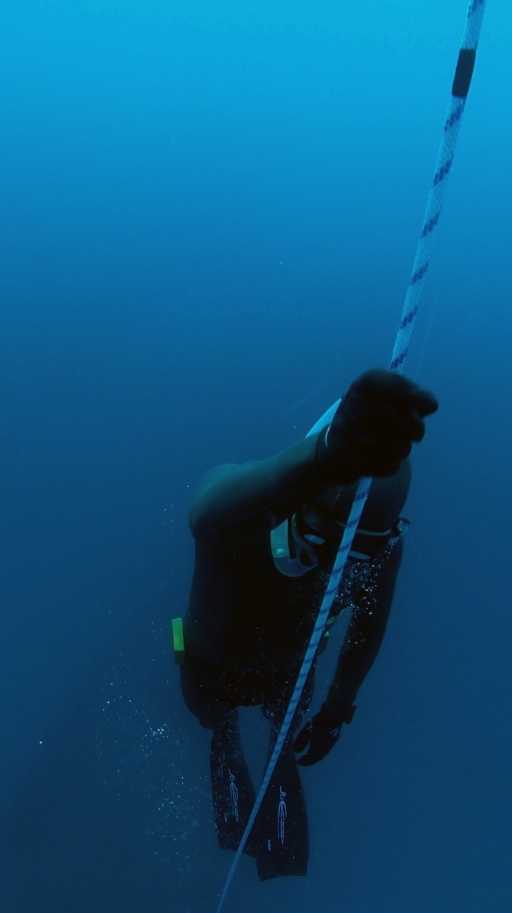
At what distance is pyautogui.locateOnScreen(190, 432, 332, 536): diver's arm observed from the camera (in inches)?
27.2

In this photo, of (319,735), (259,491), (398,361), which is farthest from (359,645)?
(398,361)

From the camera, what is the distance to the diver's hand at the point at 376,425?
55 centimetres

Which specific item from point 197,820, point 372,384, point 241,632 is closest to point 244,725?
point 197,820

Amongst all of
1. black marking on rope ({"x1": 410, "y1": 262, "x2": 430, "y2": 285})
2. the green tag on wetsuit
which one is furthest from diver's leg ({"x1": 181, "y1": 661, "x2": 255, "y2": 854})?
black marking on rope ({"x1": 410, "y1": 262, "x2": 430, "y2": 285})

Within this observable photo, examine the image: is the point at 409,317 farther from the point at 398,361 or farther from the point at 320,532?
the point at 320,532

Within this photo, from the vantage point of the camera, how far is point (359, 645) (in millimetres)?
1249

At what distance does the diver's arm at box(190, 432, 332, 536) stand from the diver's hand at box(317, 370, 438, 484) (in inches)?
2.2

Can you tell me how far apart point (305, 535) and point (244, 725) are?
1.62 meters

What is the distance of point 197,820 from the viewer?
2170 millimetres

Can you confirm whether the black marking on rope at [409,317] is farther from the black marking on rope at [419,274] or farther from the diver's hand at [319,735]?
the diver's hand at [319,735]

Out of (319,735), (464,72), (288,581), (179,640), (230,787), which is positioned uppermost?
(464,72)

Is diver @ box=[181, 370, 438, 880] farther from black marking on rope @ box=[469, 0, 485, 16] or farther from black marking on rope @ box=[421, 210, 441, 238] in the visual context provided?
black marking on rope @ box=[469, 0, 485, 16]

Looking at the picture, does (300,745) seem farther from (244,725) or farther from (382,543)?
(244,725)

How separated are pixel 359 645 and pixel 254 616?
0.78ft
